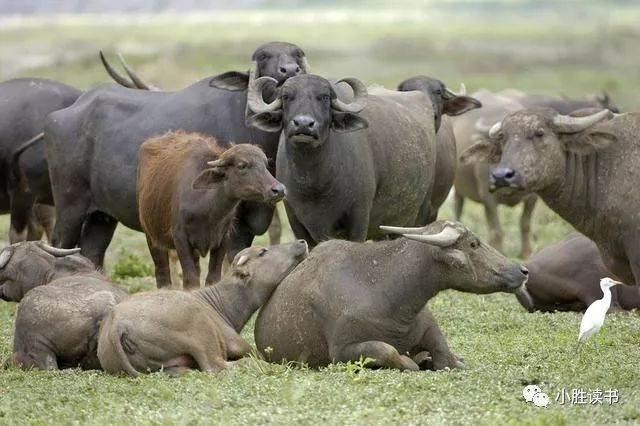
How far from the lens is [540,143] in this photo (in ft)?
36.9

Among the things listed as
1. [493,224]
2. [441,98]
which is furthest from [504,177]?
[493,224]

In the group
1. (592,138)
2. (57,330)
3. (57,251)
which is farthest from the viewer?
(57,251)

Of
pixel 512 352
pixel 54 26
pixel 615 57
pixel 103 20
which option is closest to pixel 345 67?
pixel 615 57

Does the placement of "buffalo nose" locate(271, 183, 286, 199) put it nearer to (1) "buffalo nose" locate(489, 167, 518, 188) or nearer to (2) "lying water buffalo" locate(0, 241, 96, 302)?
(2) "lying water buffalo" locate(0, 241, 96, 302)

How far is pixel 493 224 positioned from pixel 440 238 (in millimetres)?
9567

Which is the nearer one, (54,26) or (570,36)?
(570,36)

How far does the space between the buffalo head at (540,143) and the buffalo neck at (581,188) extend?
0.05 m

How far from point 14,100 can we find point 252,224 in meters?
3.92

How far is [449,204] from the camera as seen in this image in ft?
82.0

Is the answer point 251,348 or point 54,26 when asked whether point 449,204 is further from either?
point 54,26

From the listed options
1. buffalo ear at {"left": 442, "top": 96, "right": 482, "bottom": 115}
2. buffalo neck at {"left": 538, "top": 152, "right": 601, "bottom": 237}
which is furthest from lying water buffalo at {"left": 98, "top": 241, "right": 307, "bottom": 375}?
buffalo ear at {"left": 442, "top": 96, "right": 482, "bottom": 115}

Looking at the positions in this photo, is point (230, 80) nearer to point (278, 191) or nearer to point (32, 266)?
point (278, 191)

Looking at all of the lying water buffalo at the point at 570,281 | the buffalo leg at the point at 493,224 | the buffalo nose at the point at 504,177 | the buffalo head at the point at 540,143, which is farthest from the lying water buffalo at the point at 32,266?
the buffalo leg at the point at 493,224

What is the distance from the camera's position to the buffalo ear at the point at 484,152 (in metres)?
11.6
